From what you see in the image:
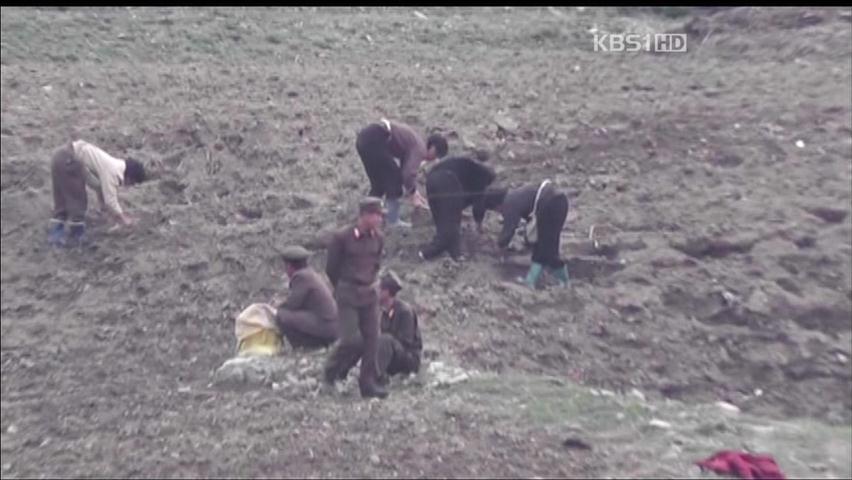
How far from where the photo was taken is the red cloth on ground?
9062 millimetres

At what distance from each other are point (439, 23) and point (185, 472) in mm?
11526

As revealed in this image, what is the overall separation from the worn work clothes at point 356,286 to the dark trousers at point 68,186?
145 inches

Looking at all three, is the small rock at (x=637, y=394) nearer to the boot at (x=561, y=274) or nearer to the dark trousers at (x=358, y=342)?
the boot at (x=561, y=274)

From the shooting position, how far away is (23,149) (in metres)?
14.2

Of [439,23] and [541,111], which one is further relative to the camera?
[439,23]

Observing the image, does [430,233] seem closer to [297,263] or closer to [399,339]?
[297,263]

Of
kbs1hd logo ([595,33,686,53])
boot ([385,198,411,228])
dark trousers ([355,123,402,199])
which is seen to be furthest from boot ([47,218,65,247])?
kbs1hd logo ([595,33,686,53])

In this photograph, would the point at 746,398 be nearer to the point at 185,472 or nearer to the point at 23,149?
the point at 185,472

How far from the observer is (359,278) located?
9438 millimetres

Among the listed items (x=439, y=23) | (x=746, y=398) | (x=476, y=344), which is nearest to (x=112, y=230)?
(x=476, y=344)

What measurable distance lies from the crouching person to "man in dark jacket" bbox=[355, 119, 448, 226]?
259 cm

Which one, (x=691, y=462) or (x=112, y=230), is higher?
(x=112, y=230)

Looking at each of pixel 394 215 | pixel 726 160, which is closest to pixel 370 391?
pixel 394 215

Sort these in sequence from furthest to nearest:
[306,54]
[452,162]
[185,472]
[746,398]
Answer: [306,54] < [452,162] < [746,398] < [185,472]
